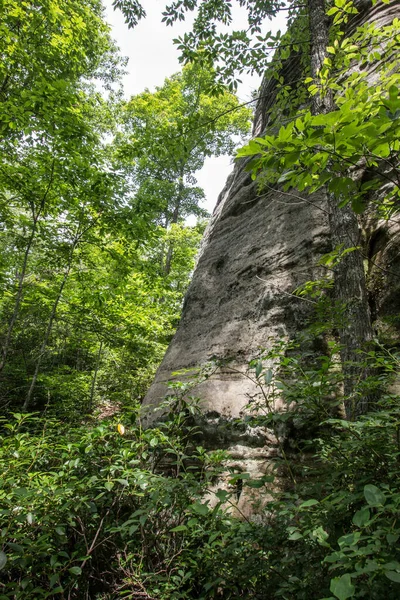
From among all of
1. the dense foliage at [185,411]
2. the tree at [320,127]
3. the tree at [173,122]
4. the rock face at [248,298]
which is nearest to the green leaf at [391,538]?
the dense foliage at [185,411]

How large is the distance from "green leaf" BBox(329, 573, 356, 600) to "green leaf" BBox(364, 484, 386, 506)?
0.23 meters

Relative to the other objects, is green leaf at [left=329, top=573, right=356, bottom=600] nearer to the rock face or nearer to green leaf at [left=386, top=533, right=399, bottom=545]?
green leaf at [left=386, top=533, right=399, bottom=545]

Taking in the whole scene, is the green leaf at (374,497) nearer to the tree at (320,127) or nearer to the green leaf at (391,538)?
the green leaf at (391,538)

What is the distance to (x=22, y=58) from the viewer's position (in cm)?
505

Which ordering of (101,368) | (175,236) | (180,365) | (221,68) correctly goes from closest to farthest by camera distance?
(221,68) → (180,365) → (101,368) → (175,236)

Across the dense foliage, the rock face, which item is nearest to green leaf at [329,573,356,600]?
the dense foliage

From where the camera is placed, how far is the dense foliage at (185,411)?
134 centimetres

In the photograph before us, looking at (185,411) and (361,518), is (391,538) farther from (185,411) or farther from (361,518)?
(185,411)

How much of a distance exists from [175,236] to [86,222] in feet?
22.4

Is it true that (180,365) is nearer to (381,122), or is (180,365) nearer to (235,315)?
(235,315)

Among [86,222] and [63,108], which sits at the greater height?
[63,108]

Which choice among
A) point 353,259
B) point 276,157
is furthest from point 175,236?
point 276,157

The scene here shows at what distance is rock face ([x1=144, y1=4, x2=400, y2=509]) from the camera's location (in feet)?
10.6

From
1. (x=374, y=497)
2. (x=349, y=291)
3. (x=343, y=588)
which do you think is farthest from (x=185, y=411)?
(x=343, y=588)
